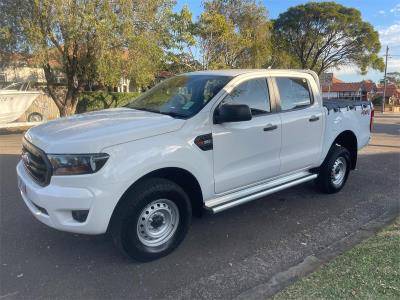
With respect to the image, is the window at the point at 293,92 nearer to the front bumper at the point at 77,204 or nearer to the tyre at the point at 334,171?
the tyre at the point at 334,171

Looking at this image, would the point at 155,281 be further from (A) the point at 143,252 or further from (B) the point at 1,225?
(B) the point at 1,225

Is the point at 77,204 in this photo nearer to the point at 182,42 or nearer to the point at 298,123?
the point at 298,123

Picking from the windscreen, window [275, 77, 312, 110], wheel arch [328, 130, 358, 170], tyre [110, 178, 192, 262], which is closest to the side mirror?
the windscreen

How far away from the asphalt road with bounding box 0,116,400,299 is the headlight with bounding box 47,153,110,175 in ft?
3.39

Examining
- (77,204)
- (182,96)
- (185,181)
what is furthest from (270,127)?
(77,204)

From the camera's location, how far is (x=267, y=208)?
18.3 ft

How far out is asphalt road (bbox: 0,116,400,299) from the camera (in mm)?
3506

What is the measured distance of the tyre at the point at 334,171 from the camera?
233 inches

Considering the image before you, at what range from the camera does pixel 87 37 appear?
15.4 m

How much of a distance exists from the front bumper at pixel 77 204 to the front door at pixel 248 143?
1278mm

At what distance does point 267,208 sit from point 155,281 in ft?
7.96

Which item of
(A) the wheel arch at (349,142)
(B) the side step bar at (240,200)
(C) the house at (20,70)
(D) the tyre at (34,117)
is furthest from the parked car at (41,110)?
(B) the side step bar at (240,200)

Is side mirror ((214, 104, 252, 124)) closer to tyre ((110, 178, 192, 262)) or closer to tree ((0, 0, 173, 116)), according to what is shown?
tyre ((110, 178, 192, 262))

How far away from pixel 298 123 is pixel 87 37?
1235 centimetres
